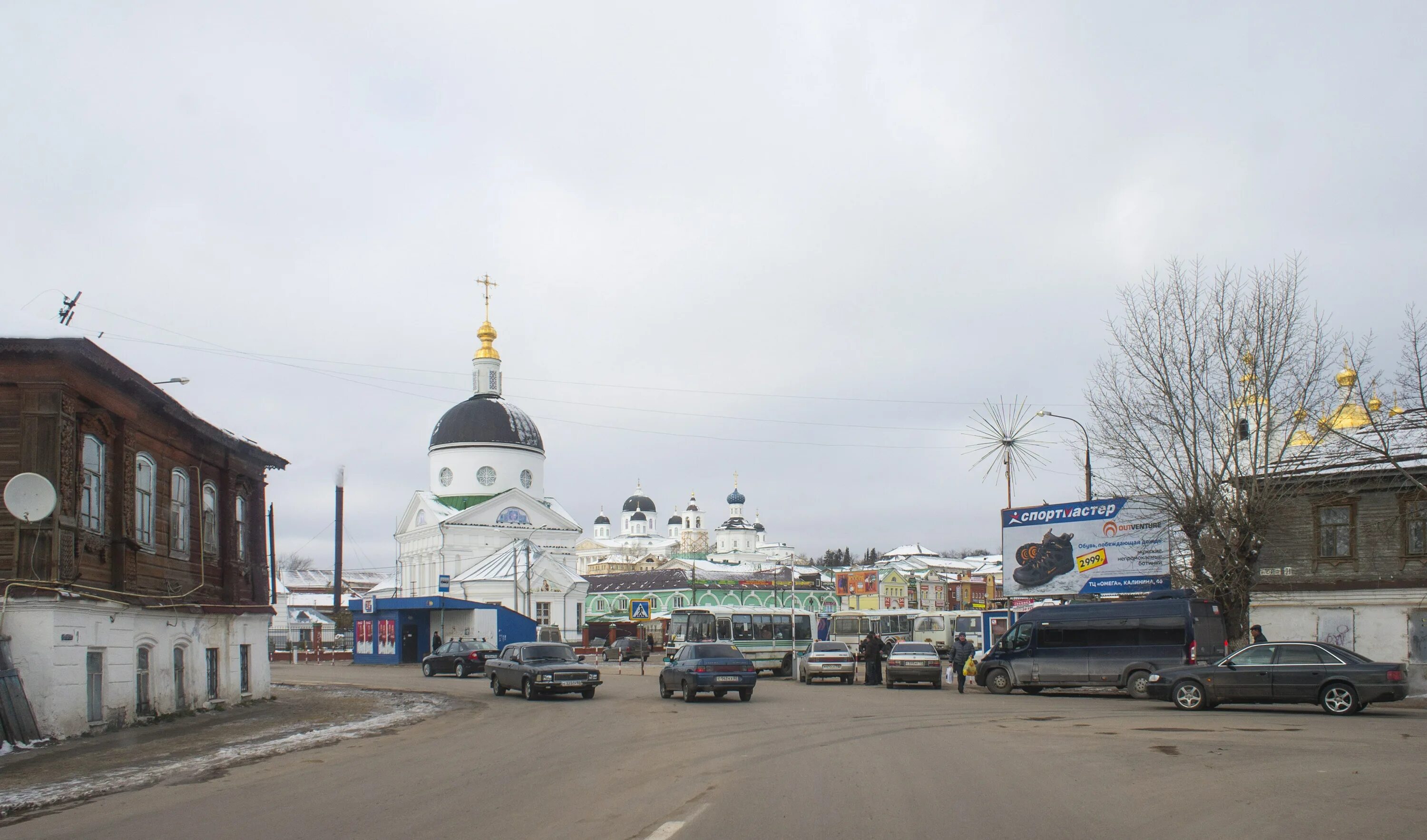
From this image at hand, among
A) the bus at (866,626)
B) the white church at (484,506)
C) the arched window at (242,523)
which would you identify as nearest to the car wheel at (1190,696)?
the arched window at (242,523)

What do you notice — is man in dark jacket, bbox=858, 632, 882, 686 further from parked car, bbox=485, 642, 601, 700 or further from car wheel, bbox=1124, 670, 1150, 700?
car wheel, bbox=1124, 670, 1150, 700

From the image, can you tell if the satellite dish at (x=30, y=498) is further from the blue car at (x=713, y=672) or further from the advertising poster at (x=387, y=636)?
the advertising poster at (x=387, y=636)

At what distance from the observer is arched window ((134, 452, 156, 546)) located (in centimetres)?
2103

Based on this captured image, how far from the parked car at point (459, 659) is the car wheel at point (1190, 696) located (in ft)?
85.8

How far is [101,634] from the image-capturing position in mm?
18812

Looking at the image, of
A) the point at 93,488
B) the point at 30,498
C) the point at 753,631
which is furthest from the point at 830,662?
the point at 30,498

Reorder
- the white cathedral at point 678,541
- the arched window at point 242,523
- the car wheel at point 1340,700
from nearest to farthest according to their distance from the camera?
the car wheel at point 1340,700, the arched window at point 242,523, the white cathedral at point 678,541

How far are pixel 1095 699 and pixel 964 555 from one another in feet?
519

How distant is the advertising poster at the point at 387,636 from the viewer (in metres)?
55.2

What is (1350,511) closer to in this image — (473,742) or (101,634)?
(473,742)

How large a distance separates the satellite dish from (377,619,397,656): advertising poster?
39.7 metres

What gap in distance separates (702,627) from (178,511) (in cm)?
1991

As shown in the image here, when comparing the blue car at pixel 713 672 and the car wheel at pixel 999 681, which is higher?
the blue car at pixel 713 672

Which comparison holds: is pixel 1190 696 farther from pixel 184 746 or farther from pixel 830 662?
pixel 184 746
